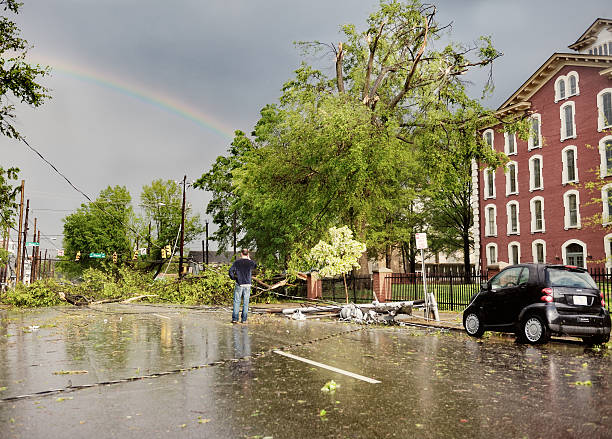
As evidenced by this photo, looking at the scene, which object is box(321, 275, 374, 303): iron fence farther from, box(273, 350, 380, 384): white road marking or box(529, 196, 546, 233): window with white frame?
box(529, 196, 546, 233): window with white frame

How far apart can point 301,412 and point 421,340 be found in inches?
283

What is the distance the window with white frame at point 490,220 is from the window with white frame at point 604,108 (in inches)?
493

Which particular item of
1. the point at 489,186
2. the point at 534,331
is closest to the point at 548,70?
the point at 489,186

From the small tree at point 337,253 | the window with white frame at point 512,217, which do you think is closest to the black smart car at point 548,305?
the small tree at point 337,253

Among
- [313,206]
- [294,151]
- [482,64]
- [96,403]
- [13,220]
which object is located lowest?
[96,403]

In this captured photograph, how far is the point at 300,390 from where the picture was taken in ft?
20.2

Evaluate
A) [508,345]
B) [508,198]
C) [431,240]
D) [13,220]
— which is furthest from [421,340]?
[431,240]

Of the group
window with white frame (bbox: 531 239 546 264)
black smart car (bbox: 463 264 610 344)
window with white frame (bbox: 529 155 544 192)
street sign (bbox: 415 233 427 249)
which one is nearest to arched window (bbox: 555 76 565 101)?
window with white frame (bbox: 529 155 544 192)

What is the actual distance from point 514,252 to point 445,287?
2366 centimetres

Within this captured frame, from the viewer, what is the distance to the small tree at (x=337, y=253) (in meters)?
22.4

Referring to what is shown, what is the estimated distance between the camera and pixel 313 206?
2848 cm

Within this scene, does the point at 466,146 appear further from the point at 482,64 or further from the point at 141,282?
the point at 141,282

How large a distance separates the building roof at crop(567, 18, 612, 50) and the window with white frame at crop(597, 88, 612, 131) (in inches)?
271

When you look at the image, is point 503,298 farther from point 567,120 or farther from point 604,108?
point 567,120
